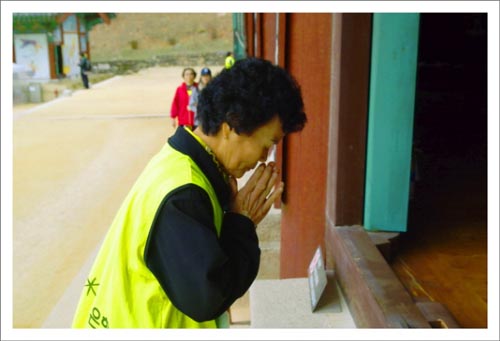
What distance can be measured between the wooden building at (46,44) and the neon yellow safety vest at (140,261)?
80.9 feet

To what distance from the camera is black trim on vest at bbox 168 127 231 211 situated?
5.09ft

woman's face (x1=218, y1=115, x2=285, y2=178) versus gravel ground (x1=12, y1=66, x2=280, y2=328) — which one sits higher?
woman's face (x1=218, y1=115, x2=285, y2=178)

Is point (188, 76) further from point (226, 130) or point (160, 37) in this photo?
point (160, 37)

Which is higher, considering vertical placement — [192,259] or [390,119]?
[390,119]

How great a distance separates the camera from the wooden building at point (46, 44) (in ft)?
81.1

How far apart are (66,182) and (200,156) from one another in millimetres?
7583

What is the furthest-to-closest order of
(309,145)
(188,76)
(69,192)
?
1. (188,76)
2. (69,192)
3. (309,145)

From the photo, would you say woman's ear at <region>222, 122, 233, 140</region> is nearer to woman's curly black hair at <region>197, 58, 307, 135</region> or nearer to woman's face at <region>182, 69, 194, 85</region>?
woman's curly black hair at <region>197, 58, 307, 135</region>

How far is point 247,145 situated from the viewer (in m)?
1.61

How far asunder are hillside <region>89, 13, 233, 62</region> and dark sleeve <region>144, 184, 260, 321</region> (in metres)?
36.9

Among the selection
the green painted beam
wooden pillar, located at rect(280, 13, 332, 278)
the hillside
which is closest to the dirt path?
wooden pillar, located at rect(280, 13, 332, 278)

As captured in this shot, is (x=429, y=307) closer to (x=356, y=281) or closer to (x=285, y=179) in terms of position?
(x=356, y=281)

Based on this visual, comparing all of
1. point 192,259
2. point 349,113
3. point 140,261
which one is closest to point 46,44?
point 349,113

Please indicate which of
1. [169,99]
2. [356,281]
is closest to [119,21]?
[169,99]
